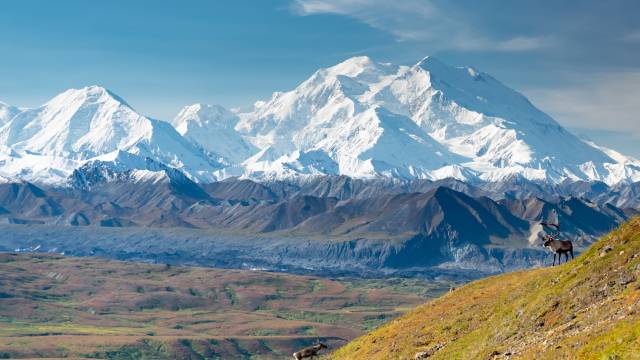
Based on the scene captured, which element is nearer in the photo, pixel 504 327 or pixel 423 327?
pixel 504 327

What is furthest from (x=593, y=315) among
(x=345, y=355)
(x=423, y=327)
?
(x=345, y=355)

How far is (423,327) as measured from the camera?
321 ft

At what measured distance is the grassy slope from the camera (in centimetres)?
5953

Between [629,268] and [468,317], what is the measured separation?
20560mm

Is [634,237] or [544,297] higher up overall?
[634,237]

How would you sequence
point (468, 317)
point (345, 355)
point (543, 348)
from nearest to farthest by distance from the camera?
point (543, 348)
point (468, 317)
point (345, 355)

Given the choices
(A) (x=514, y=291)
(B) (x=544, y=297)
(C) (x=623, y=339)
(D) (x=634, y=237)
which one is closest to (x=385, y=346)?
(A) (x=514, y=291)

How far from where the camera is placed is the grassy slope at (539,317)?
195 ft

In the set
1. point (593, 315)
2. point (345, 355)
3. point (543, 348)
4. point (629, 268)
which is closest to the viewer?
point (543, 348)

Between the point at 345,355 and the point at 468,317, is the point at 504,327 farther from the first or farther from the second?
the point at 345,355

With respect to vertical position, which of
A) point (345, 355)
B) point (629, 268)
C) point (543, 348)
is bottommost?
point (345, 355)

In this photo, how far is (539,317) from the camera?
256ft

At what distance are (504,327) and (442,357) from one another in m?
5.95

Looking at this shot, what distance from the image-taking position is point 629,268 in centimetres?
7581
